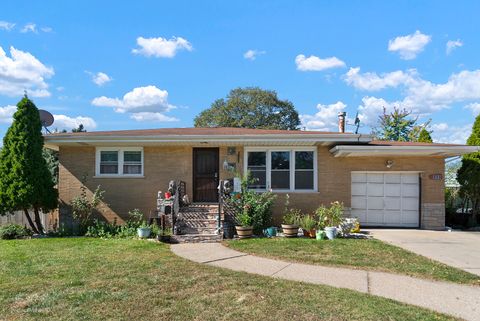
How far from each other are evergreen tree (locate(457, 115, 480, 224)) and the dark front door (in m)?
9.41

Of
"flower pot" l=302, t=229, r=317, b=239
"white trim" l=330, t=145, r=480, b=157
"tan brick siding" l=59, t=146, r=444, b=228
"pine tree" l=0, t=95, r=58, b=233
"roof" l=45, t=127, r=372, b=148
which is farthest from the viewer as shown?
"tan brick siding" l=59, t=146, r=444, b=228

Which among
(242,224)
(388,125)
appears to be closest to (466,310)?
(242,224)

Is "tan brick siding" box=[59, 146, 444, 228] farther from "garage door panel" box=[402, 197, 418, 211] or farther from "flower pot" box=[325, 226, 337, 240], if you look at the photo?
"flower pot" box=[325, 226, 337, 240]

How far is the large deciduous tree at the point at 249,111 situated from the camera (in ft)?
144

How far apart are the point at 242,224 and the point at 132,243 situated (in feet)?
10.00

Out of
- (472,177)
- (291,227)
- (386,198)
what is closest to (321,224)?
(291,227)

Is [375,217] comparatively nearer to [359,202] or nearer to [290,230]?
[359,202]

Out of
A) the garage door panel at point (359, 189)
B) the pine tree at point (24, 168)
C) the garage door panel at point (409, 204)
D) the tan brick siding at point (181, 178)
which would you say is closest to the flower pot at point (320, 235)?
the tan brick siding at point (181, 178)

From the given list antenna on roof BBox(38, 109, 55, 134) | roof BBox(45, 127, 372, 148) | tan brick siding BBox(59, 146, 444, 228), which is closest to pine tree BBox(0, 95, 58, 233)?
roof BBox(45, 127, 372, 148)

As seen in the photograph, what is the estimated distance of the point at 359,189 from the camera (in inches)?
532

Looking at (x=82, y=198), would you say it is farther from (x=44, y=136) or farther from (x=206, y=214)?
(x=206, y=214)

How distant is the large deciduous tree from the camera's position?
144 ft

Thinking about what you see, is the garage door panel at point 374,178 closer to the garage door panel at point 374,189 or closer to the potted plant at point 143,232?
the garage door panel at point 374,189

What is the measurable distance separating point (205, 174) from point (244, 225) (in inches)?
121
